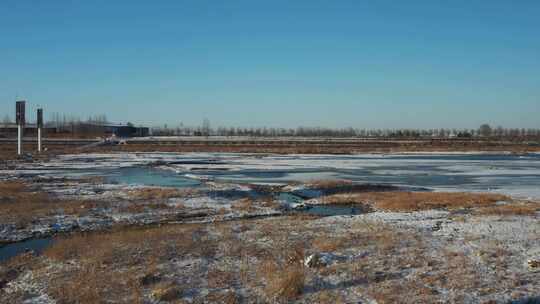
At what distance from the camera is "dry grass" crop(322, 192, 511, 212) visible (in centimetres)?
2084

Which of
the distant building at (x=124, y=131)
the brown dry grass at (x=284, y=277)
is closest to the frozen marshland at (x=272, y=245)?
the brown dry grass at (x=284, y=277)

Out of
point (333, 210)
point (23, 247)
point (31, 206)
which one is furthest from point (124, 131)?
point (23, 247)

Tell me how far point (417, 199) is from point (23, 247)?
15404 mm

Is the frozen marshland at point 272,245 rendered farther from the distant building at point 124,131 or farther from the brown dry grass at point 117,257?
the distant building at point 124,131

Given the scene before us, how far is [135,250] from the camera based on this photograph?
12727 millimetres

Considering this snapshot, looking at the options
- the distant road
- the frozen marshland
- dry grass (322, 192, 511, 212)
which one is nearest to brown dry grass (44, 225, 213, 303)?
the frozen marshland

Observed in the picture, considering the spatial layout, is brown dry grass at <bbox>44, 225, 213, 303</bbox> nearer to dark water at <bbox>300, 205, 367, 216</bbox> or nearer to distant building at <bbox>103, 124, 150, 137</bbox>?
dark water at <bbox>300, 205, 367, 216</bbox>

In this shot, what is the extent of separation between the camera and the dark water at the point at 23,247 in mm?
12844

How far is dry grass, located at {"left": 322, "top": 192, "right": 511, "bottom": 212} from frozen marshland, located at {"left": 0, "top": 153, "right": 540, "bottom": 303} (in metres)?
0.08

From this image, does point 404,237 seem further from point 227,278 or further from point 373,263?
point 227,278

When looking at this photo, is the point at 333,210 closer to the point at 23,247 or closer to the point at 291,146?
the point at 23,247

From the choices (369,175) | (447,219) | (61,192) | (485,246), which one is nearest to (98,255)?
(485,246)

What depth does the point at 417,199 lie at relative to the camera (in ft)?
74.2

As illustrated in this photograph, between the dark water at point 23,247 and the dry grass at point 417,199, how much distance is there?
39.4 feet
